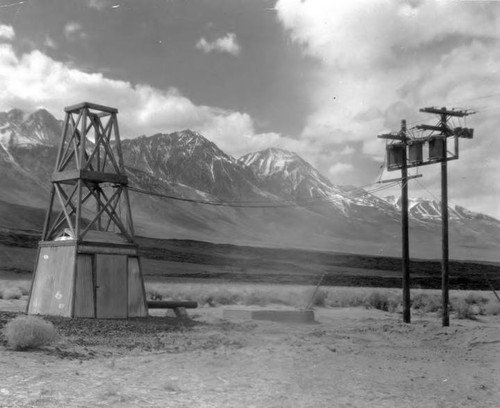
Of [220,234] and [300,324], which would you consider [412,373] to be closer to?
[300,324]

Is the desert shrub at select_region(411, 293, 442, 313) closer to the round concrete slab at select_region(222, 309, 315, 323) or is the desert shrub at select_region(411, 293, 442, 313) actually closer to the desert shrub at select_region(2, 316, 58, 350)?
the round concrete slab at select_region(222, 309, 315, 323)

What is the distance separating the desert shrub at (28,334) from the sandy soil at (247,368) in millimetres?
235

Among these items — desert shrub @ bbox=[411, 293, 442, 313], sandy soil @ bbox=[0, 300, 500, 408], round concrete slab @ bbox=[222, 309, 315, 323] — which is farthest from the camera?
desert shrub @ bbox=[411, 293, 442, 313]

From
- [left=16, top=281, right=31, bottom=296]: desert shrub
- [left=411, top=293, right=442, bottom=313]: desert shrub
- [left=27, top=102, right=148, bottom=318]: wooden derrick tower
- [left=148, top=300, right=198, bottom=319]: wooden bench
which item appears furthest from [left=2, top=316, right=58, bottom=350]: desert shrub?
[left=16, top=281, right=31, bottom=296]: desert shrub

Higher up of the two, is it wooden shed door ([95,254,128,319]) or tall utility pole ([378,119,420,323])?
tall utility pole ([378,119,420,323])

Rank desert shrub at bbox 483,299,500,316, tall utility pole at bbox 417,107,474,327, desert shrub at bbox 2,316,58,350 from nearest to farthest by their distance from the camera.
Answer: desert shrub at bbox 2,316,58,350 < tall utility pole at bbox 417,107,474,327 < desert shrub at bbox 483,299,500,316

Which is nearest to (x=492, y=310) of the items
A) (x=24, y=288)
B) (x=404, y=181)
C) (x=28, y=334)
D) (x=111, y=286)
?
(x=404, y=181)

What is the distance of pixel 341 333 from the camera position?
22172 millimetres

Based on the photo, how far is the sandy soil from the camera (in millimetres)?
10969

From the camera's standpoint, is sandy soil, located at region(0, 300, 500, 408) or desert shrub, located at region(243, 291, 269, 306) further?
desert shrub, located at region(243, 291, 269, 306)

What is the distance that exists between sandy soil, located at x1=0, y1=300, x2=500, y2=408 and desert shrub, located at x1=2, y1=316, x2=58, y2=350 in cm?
23

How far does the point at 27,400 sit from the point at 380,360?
8958 millimetres

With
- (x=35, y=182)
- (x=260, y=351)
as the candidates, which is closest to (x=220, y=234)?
(x=35, y=182)

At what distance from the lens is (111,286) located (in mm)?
23297
